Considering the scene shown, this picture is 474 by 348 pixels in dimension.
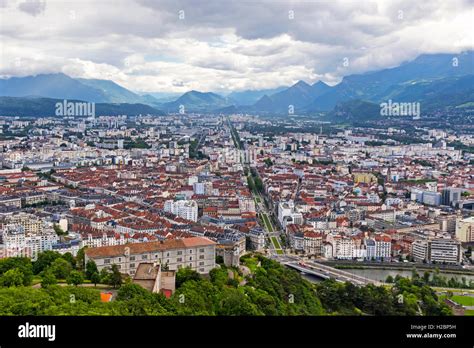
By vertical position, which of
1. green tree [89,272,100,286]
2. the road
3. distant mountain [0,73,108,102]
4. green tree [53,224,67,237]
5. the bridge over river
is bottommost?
the bridge over river

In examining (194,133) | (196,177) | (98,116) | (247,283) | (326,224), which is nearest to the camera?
(247,283)

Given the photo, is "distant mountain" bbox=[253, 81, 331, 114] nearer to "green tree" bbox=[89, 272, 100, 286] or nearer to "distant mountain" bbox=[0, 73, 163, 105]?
"distant mountain" bbox=[0, 73, 163, 105]

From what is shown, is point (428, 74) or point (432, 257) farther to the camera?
point (428, 74)

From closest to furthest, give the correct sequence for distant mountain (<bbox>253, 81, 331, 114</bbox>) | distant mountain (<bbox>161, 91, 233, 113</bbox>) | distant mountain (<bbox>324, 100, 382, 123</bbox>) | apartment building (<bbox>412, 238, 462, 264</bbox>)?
apartment building (<bbox>412, 238, 462, 264</bbox>), distant mountain (<bbox>161, 91, 233, 113</bbox>), distant mountain (<bbox>253, 81, 331, 114</bbox>), distant mountain (<bbox>324, 100, 382, 123</bbox>)

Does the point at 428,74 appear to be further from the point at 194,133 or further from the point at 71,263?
the point at 71,263

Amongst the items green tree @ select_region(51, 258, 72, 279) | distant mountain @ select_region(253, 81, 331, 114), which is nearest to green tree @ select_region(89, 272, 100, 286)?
green tree @ select_region(51, 258, 72, 279)

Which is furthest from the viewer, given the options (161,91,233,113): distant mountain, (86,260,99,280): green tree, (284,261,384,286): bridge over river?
(161,91,233,113): distant mountain
